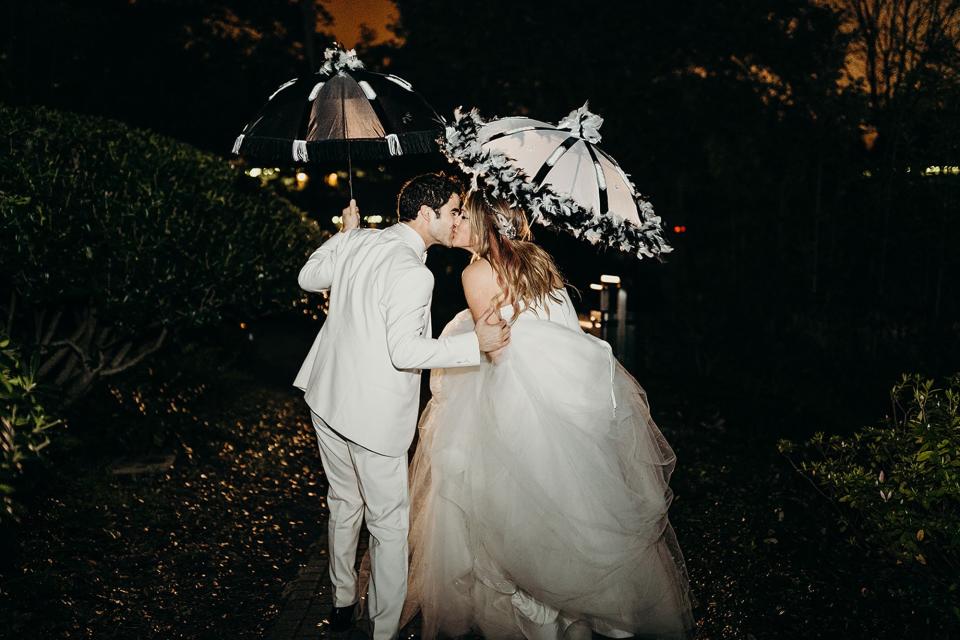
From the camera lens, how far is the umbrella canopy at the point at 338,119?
4387 millimetres

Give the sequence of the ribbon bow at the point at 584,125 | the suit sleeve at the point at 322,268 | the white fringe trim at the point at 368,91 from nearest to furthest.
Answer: the suit sleeve at the point at 322,268 < the ribbon bow at the point at 584,125 < the white fringe trim at the point at 368,91

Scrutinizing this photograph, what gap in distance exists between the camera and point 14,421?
3068mm

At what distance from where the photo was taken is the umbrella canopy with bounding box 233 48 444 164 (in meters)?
4.39

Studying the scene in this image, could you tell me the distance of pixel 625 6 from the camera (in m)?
15.6

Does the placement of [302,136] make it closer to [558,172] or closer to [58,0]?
[558,172]

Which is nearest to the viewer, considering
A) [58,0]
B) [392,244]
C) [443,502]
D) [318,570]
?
[392,244]

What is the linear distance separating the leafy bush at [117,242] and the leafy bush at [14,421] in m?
2.00

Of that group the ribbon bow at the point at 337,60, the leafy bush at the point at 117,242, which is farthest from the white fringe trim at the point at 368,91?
the leafy bush at the point at 117,242

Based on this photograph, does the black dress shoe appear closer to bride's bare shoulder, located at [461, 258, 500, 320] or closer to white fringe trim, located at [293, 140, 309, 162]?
bride's bare shoulder, located at [461, 258, 500, 320]

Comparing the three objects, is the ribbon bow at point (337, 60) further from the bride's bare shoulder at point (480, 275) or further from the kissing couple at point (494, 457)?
the bride's bare shoulder at point (480, 275)

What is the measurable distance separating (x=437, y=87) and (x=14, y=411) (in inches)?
608

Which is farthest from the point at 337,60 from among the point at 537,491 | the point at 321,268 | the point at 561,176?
the point at 537,491

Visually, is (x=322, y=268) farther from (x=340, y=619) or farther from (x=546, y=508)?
(x=340, y=619)

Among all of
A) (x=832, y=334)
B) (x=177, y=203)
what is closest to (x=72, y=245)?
(x=177, y=203)
